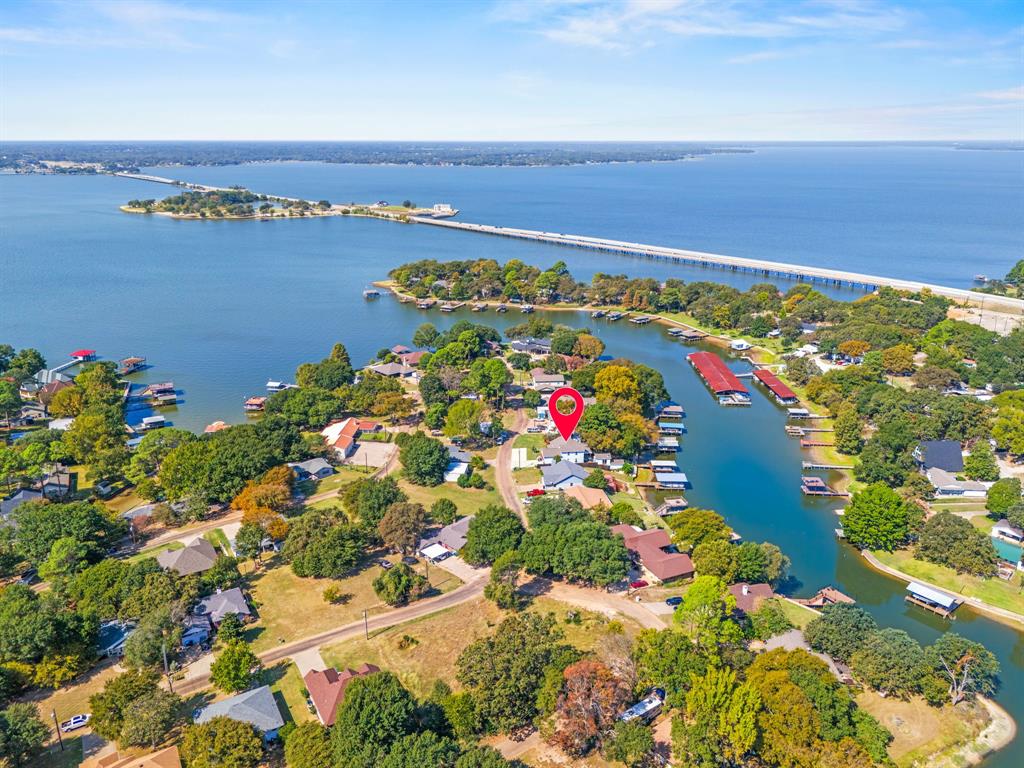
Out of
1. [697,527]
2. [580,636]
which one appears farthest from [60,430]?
[697,527]

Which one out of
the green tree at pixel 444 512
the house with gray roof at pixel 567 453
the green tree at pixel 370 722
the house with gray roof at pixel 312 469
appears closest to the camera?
the green tree at pixel 370 722

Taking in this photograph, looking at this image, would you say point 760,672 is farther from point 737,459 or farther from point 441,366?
point 441,366

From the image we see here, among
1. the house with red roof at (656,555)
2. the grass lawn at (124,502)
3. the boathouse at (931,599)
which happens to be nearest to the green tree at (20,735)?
the grass lawn at (124,502)

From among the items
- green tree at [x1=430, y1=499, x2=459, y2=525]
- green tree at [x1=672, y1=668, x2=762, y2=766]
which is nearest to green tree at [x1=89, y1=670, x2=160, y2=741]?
green tree at [x1=430, y1=499, x2=459, y2=525]

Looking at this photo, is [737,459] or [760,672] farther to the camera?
[737,459]

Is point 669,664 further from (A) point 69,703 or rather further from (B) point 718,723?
(A) point 69,703

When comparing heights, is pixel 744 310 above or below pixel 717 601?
above

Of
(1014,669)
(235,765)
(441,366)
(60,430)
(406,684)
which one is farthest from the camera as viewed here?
(441,366)

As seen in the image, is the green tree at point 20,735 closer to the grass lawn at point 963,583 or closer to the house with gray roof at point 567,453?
the house with gray roof at point 567,453

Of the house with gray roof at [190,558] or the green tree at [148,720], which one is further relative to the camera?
the house with gray roof at [190,558]
